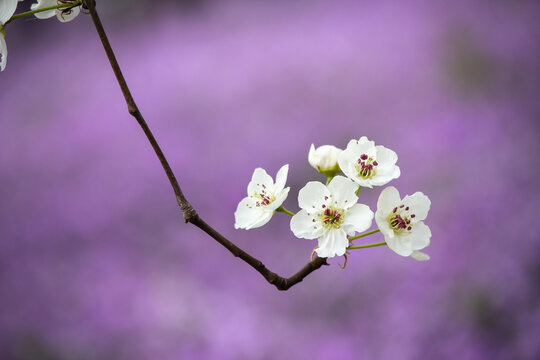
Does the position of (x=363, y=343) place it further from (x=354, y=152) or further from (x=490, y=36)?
(x=490, y=36)

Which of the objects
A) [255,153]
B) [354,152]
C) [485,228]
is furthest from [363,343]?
[354,152]

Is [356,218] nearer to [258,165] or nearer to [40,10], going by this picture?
[40,10]

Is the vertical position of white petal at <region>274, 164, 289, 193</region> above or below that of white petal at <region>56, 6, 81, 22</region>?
below

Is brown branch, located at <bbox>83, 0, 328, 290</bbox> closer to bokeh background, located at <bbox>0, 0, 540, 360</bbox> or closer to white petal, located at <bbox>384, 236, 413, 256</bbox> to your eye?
white petal, located at <bbox>384, 236, 413, 256</bbox>

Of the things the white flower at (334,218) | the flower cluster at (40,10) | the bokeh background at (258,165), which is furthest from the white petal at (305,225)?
the bokeh background at (258,165)

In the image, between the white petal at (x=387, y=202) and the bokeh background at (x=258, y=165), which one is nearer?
the white petal at (x=387, y=202)

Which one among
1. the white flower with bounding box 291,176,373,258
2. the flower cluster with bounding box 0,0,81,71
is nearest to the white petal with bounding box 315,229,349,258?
the white flower with bounding box 291,176,373,258

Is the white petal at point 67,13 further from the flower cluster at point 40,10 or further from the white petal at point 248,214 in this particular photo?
the white petal at point 248,214
